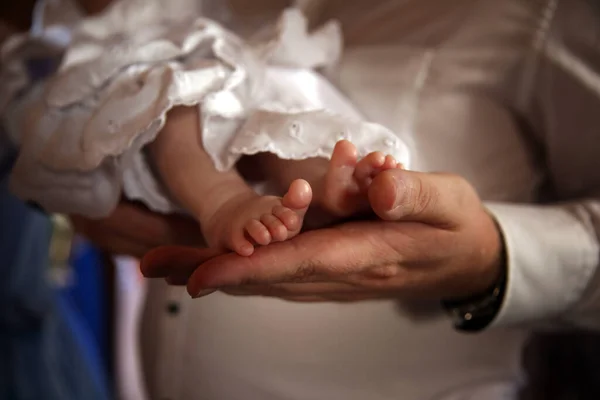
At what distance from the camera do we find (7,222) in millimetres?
1021

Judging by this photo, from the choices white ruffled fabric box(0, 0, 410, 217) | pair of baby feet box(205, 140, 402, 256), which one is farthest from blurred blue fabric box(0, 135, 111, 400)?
pair of baby feet box(205, 140, 402, 256)

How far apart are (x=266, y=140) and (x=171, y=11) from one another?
0.86 ft

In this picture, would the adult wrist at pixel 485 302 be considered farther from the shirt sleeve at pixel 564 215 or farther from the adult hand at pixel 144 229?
the adult hand at pixel 144 229

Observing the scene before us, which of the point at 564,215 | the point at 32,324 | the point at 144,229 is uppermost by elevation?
the point at 564,215

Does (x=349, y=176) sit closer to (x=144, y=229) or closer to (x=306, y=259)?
(x=306, y=259)

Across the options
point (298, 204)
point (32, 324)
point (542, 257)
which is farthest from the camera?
point (32, 324)

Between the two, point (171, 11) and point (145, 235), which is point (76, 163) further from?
point (171, 11)

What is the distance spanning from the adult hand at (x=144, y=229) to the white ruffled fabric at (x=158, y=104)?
3cm

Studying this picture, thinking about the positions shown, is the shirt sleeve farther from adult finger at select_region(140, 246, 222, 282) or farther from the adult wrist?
adult finger at select_region(140, 246, 222, 282)

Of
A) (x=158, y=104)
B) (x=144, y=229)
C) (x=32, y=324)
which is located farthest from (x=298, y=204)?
(x=32, y=324)

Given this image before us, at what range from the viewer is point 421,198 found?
312mm

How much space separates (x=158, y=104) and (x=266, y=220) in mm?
153

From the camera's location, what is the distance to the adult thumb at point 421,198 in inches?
11.4

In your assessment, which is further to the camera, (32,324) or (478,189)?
(32,324)
